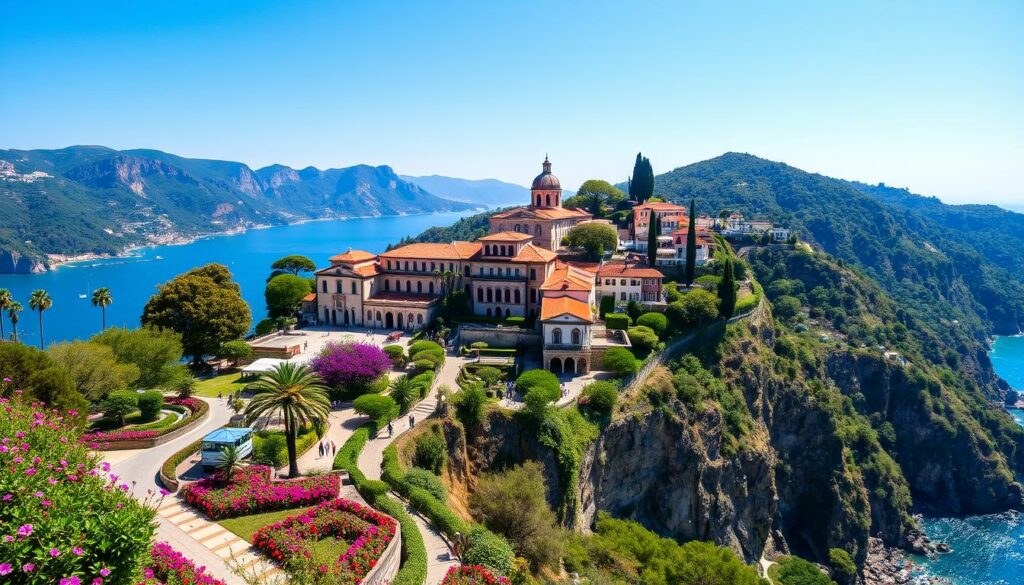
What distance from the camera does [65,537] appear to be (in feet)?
43.3

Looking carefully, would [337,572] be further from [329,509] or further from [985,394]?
[985,394]

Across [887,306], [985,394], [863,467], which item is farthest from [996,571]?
[985,394]

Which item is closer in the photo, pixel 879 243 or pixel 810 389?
pixel 810 389

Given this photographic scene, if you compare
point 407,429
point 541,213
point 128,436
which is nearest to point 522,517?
point 407,429

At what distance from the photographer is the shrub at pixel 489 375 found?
48.1 m

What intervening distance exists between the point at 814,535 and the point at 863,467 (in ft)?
50.5

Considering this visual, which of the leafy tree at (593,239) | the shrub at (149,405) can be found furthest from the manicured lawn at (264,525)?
the leafy tree at (593,239)

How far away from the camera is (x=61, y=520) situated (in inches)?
525

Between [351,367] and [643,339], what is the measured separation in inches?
1045

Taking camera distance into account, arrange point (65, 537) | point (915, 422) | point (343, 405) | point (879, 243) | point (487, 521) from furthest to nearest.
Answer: point (879, 243)
point (915, 422)
point (343, 405)
point (487, 521)
point (65, 537)

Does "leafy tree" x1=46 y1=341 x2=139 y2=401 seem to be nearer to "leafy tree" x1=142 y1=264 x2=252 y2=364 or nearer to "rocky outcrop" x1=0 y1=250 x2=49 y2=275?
"leafy tree" x1=142 y1=264 x2=252 y2=364

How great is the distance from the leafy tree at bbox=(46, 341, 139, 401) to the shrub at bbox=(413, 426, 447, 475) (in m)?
20.7

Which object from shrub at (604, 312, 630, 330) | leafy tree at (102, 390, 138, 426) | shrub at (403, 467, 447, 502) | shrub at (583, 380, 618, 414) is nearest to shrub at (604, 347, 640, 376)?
shrub at (583, 380, 618, 414)

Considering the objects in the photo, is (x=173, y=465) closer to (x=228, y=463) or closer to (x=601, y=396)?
(x=228, y=463)
